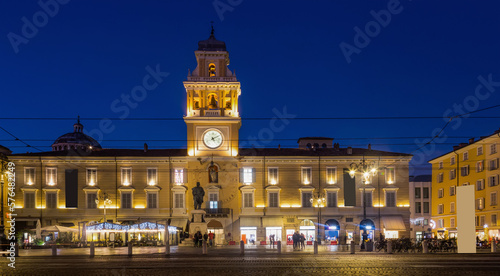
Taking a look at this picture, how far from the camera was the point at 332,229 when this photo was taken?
206ft

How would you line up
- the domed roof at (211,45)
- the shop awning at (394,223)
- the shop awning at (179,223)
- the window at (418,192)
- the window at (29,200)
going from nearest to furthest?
the shop awning at (179,223)
the shop awning at (394,223)
the window at (29,200)
the domed roof at (211,45)
the window at (418,192)

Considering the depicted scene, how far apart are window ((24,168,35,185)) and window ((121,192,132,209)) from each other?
377 inches

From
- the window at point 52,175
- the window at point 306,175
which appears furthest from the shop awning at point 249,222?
the window at point 52,175

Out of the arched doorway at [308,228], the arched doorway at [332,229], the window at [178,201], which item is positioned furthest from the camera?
the window at [178,201]

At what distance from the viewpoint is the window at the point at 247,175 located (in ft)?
210

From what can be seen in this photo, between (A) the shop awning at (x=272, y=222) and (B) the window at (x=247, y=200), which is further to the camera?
(B) the window at (x=247, y=200)

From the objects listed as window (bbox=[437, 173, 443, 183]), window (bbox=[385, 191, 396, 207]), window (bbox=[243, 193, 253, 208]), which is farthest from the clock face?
window (bbox=[437, 173, 443, 183])

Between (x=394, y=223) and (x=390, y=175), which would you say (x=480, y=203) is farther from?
(x=390, y=175)

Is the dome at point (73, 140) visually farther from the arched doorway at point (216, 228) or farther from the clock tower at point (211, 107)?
the arched doorway at point (216, 228)

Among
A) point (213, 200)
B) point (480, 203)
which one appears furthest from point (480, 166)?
point (213, 200)

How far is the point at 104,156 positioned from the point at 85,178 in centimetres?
313

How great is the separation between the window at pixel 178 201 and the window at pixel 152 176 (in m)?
2.70

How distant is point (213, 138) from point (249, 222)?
9.65 metres

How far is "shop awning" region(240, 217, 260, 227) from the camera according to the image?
62250 millimetres
